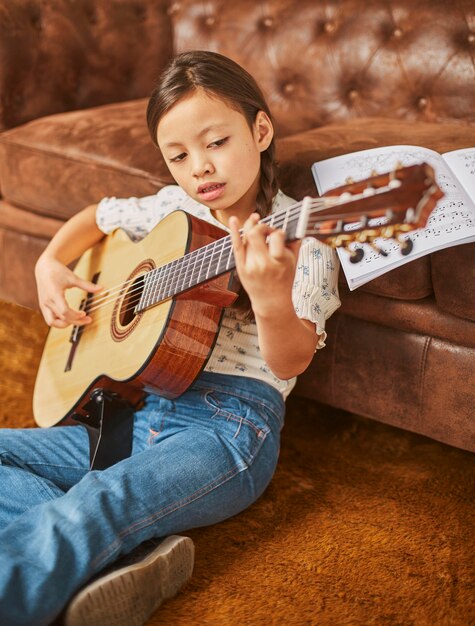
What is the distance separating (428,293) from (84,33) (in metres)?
1.38

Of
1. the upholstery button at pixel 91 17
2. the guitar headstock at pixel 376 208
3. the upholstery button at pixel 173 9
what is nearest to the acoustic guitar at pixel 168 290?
the guitar headstock at pixel 376 208

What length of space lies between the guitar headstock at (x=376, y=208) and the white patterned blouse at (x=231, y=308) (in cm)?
26

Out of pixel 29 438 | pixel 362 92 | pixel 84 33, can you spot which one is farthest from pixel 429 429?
pixel 84 33

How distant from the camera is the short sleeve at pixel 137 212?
56.9 inches

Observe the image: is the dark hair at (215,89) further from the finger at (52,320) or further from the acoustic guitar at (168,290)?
the finger at (52,320)

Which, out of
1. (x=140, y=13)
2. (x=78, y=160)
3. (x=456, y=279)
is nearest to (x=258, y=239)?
(x=456, y=279)

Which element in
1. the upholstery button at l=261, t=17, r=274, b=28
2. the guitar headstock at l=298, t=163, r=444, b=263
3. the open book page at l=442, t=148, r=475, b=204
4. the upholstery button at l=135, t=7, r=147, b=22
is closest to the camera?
the guitar headstock at l=298, t=163, r=444, b=263

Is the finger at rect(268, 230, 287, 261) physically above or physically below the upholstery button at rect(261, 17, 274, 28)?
below

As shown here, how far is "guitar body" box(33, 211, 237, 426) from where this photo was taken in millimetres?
1142

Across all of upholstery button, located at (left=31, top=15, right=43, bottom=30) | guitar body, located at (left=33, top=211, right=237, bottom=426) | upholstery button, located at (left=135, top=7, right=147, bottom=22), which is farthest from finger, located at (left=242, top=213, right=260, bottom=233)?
upholstery button, located at (left=135, top=7, right=147, bottom=22)

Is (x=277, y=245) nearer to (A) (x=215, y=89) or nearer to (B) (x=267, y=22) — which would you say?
(A) (x=215, y=89)

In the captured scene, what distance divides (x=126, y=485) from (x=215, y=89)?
2.14 feet

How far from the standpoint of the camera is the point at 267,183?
126cm

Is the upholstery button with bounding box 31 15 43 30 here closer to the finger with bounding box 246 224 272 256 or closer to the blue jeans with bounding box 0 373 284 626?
the blue jeans with bounding box 0 373 284 626
